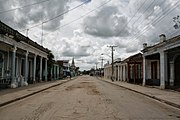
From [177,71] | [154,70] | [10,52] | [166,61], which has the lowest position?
[177,71]

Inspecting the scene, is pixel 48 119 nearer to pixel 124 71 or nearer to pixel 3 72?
pixel 3 72

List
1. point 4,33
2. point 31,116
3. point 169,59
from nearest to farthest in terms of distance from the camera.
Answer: point 31,116 → point 4,33 → point 169,59

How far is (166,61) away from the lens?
2914 centimetres

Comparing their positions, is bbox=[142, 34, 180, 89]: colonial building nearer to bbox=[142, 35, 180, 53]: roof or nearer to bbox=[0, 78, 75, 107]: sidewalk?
bbox=[142, 35, 180, 53]: roof

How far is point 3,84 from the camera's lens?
88.2 feet

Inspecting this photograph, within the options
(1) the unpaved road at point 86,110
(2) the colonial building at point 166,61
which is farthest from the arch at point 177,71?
(1) the unpaved road at point 86,110

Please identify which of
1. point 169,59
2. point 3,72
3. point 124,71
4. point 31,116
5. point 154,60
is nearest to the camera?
point 31,116

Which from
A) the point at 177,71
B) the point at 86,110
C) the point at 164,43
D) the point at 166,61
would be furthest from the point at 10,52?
the point at 86,110

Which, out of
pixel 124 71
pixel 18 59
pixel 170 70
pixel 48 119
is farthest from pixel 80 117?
pixel 124 71

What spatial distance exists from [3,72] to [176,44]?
60.8ft

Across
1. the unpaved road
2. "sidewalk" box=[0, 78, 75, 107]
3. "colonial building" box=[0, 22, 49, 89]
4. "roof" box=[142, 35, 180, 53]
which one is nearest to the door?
"roof" box=[142, 35, 180, 53]

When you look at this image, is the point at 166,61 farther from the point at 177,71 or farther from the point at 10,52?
the point at 10,52

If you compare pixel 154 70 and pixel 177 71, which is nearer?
pixel 177 71

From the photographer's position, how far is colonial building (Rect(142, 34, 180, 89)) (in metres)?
27.4
